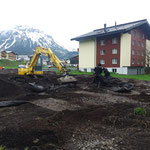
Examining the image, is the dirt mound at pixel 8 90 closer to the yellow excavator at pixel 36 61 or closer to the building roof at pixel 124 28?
the yellow excavator at pixel 36 61

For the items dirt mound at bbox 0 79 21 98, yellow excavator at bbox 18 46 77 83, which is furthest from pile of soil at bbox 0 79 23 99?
yellow excavator at bbox 18 46 77 83

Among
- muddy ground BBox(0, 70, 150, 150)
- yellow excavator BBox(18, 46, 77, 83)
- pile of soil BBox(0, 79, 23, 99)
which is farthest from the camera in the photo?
yellow excavator BBox(18, 46, 77, 83)

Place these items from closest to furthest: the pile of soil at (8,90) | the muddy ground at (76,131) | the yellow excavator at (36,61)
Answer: the muddy ground at (76,131)
the pile of soil at (8,90)
the yellow excavator at (36,61)

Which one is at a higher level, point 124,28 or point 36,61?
point 124,28

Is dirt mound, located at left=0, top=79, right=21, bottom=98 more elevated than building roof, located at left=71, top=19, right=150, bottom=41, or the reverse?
building roof, located at left=71, top=19, right=150, bottom=41

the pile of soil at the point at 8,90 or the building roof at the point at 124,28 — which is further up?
the building roof at the point at 124,28

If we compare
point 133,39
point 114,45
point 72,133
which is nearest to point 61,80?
point 72,133

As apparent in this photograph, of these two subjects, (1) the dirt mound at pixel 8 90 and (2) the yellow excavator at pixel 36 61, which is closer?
(1) the dirt mound at pixel 8 90

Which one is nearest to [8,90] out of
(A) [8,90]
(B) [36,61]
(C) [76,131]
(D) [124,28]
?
(A) [8,90]

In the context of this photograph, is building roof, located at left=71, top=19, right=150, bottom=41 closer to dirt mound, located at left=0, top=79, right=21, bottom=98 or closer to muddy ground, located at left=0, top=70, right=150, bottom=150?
dirt mound, located at left=0, top=79, right=21, bottom=98

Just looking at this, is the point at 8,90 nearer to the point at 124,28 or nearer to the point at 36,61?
the point at 36,61

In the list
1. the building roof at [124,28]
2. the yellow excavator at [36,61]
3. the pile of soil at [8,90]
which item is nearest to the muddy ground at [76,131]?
the pile of soil at [8,90]

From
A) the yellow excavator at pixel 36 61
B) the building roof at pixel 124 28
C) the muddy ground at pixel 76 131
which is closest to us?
the muddy ground at pixel 76 131

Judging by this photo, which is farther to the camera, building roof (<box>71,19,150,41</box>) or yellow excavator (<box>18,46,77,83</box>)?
building roof (<box>71,19,150,41</box>)
